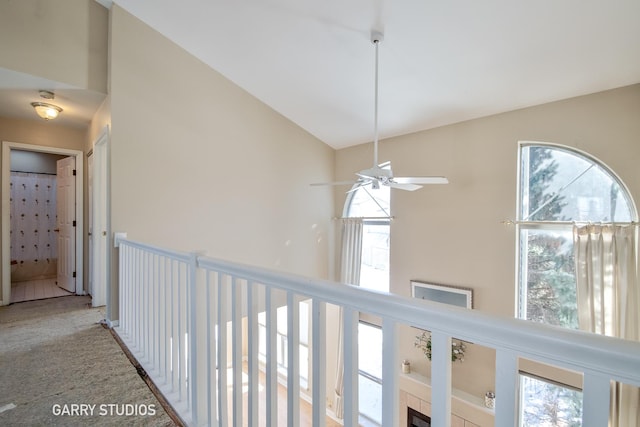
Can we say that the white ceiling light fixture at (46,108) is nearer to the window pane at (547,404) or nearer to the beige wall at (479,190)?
the beige wall at (479,190)

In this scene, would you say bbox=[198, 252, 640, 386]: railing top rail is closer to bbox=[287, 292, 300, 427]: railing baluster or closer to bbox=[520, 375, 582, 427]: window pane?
bbox=[287, 292, 300, 427]: railing baluster

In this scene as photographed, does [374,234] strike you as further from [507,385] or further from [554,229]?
[507,385]

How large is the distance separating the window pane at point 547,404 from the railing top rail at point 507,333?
12.4 feet

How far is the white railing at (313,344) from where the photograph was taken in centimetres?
52

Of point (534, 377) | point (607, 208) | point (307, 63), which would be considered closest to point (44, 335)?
point (307, 63)

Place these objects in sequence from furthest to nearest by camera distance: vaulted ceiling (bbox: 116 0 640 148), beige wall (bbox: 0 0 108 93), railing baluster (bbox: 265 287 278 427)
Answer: beige wall (bbox: 0 0 108 93), vaulted ceiling (bbox: 116 0 640 148), railing baluster (bbox: 265 287 278 427)

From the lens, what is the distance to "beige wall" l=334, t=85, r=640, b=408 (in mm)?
3080

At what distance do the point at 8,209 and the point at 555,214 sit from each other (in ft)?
21.1

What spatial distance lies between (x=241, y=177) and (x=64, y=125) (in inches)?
94.7

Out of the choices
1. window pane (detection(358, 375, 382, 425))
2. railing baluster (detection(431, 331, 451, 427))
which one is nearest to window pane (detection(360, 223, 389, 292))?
window pane (detection(358, 375, 382, 425))

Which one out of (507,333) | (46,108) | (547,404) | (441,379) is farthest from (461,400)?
(46,108)

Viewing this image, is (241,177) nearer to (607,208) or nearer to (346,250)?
(346,250)

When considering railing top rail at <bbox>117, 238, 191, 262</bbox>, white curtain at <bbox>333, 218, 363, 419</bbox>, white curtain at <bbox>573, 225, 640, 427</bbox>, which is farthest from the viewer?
white curtain at <bbox>333, 218, 363, 419</bbox>

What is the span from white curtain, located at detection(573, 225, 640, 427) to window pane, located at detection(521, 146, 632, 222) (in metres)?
0.21
